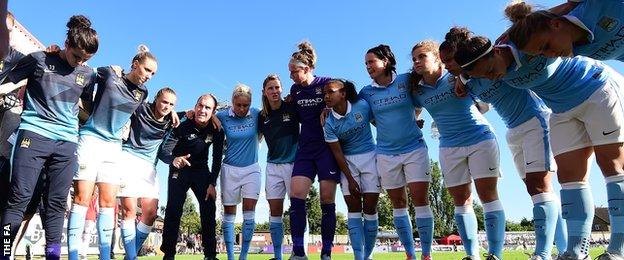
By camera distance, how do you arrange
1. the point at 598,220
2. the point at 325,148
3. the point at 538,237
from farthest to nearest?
the point at 598,220 < the point at 325,148 < the point at 538,237

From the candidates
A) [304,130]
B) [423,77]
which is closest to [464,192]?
[423,77]

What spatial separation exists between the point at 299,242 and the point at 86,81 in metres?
3.17

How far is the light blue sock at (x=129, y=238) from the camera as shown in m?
5.99

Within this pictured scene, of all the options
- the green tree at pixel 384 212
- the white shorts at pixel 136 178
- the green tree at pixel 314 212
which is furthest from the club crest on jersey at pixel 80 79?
the green tree at pixel 314 212

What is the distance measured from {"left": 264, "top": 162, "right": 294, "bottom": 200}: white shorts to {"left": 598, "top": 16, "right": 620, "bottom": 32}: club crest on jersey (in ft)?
14.2

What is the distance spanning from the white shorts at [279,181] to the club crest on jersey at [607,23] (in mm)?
4329

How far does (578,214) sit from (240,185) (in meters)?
4.60

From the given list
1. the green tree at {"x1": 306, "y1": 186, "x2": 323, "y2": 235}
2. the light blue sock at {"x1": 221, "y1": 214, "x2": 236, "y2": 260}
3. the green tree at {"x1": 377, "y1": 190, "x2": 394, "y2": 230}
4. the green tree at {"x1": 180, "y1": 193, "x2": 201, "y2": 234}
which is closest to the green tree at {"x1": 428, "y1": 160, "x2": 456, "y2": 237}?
the green tree at {"x1": 377, "y1": 190, "x2": 394, "y2": 230}

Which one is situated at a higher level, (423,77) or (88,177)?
(423,77)

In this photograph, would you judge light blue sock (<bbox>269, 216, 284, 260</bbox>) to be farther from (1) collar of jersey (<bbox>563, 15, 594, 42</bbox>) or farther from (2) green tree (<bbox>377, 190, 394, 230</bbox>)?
(2) green tree (<bbox>377, 190, 394, 230</bbox>)

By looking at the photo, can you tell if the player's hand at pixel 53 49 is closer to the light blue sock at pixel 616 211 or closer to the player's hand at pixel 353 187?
the player's hand at pixel 353 187

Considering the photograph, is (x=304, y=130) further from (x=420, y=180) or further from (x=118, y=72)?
(x=118, y=72)

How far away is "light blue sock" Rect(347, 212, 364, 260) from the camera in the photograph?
5.75 m

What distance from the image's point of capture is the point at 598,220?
268ft
